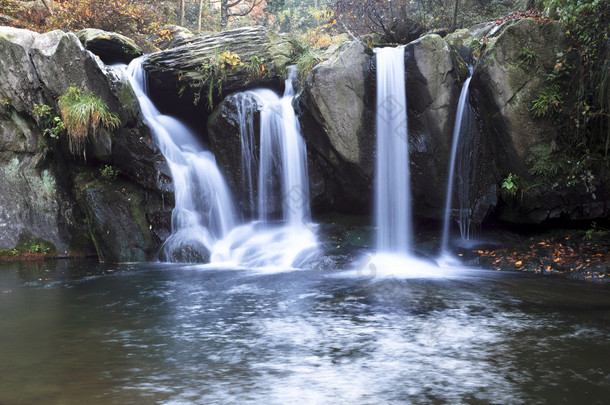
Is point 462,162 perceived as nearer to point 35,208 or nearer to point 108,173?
point 108,173

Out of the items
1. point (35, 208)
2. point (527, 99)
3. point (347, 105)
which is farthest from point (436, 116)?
point (35, 208)

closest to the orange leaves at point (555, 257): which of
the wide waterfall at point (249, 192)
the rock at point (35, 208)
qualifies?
the wide waterfall at point (249, 192)

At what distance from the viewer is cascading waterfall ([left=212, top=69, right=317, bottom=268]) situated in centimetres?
1031

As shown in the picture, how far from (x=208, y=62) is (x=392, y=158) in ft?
16.4

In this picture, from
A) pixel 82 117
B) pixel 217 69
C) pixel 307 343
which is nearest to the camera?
pixel 307 343

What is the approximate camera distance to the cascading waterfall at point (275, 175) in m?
10.3

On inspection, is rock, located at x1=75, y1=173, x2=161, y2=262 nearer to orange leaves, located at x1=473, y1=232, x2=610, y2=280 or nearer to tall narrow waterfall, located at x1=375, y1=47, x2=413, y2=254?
tall narrow waterfall, located at x1=375, y1=47, x2=413, y2=254

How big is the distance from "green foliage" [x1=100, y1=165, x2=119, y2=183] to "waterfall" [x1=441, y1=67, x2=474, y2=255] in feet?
24.2

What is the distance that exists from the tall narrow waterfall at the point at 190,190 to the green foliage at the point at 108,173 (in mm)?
1192

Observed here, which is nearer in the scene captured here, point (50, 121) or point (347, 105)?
point (347, 105)

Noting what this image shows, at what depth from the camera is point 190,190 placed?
1066 cm

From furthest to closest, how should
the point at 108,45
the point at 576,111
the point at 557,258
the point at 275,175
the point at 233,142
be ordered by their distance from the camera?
the point at 108,45 → the point at 233,142 → the point at 275,175 → the point at 576,111 → the point at 557,258

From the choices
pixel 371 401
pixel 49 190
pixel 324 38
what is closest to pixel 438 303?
pixel 371 401

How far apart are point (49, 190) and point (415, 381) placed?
10279 mm
